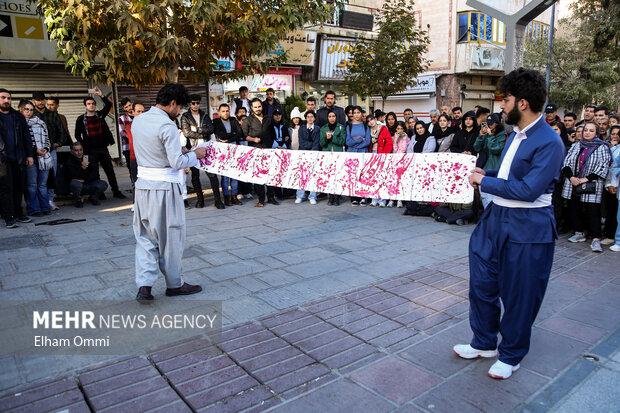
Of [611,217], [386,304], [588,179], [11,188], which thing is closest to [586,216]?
[611,217]

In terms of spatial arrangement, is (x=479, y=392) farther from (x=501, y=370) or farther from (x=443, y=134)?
(x=443, y=134)

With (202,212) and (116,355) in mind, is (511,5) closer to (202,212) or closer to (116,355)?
(202,212)

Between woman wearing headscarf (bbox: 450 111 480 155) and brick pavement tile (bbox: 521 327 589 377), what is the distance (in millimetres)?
4590

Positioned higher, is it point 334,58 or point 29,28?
point 334,58

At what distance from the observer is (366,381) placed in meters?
3.04

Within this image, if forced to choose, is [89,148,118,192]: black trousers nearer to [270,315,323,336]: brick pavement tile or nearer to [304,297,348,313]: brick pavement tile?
[304,297,348,313]: brick pavement tile

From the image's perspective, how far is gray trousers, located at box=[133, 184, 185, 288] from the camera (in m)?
4.18

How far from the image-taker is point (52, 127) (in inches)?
343

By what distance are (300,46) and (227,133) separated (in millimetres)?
10395

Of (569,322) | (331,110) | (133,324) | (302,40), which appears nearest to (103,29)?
(331,110)

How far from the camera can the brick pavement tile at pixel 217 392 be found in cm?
279

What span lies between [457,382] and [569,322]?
5.15 feet

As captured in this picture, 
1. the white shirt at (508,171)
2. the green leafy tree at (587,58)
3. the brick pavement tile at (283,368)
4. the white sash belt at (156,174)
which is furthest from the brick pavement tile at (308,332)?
the green leafy tree at (587,58)

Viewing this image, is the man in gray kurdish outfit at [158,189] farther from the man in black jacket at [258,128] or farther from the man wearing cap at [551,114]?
the man wearing cap at [551,114]
